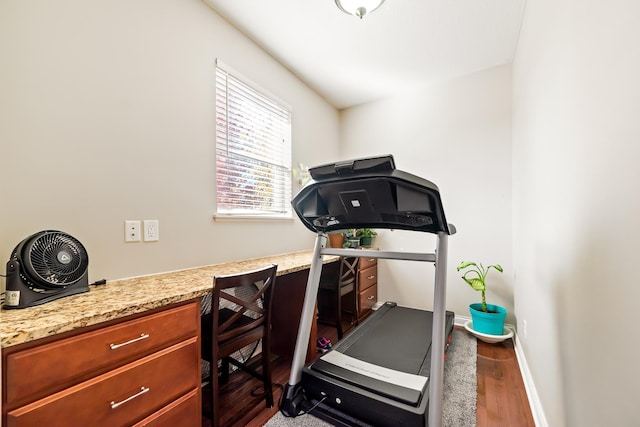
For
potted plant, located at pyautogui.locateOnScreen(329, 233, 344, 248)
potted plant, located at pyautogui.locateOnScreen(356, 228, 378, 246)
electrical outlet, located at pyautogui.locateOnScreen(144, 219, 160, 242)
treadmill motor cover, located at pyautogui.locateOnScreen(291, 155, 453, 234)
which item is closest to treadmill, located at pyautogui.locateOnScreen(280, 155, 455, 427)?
treadmill motor cover, located at pyautogui.locateOnScreen(291, 155, 453, 234)

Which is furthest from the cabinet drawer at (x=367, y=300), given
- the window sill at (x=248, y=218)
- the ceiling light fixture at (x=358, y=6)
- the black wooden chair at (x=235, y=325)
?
the ceiling light fixture at (x=358, y=6)

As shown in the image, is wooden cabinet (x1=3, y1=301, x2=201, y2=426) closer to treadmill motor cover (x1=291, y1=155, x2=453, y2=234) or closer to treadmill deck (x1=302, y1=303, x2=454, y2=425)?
treadmill deck (x1=302, y1=303, x2=454, y2=425)

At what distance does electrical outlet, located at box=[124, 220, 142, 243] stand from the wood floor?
Answer: 1104 millimetres

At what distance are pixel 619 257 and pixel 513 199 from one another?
7.43 ft

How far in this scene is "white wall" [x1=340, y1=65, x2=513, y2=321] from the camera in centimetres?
279

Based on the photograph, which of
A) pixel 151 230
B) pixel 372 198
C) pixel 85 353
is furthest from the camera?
pixel 151 230

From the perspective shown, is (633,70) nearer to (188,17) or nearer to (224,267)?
(224,267)

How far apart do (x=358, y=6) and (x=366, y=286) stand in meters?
2.67

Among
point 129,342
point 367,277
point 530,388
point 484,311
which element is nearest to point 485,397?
point 530,388

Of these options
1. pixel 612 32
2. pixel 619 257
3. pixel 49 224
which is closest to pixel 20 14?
pixel 49 224

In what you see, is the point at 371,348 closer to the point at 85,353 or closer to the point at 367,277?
the point at 367,277

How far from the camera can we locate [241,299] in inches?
60.8

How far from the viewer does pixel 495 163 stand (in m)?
2.82

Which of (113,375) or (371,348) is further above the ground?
(113,375)
